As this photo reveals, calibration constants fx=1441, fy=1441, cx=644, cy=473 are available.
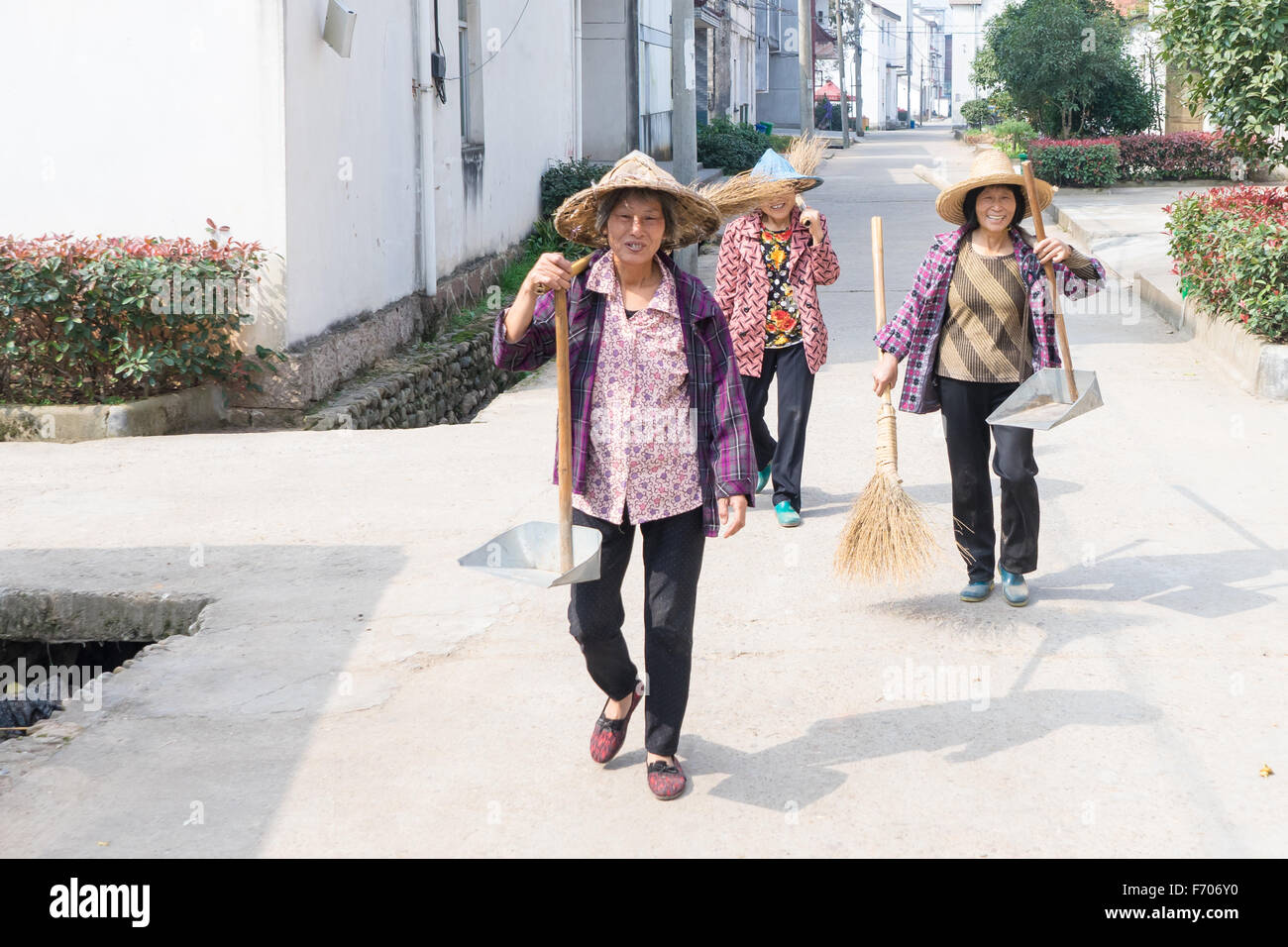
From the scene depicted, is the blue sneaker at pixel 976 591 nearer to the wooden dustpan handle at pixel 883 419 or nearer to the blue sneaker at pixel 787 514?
the wooden dustpan handle at pixel 883 419

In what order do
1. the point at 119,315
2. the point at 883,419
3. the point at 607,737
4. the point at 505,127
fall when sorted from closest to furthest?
1. the point at 607,737
2. the point at 883,419
3. the point at 119,315
4. the point at 505,127

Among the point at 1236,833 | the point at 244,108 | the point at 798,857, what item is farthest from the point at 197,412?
the point at 1236,833

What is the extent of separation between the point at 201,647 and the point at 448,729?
1211 mm

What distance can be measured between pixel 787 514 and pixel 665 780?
8.80ft

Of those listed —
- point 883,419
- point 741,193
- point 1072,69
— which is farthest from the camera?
point 1072,69

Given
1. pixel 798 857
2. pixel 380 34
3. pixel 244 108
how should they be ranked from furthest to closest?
1. pixel 380 34
2. pixel 244 108
3. pixel 798 857

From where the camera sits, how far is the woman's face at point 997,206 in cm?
500

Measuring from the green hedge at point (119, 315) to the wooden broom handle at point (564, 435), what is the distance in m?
4.93

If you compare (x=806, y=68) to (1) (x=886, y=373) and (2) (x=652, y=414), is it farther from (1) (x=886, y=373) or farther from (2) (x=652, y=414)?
(2) (x=652, y=414)

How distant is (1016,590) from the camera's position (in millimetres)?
5254

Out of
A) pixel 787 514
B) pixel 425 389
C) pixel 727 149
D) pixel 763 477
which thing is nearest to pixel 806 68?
pixel 727 149

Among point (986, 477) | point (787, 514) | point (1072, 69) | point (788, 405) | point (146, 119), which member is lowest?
point (787, 514)

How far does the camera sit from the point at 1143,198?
21.2 metres

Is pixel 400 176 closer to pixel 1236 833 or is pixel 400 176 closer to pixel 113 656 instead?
pixel 113 656
